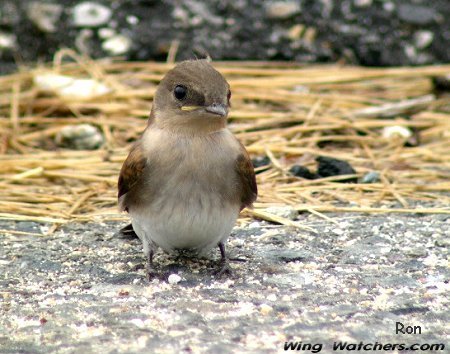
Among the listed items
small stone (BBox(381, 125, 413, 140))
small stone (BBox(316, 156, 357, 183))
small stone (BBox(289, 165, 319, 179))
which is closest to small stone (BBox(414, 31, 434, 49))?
small stone (BBox(381, 125, 413, 140))

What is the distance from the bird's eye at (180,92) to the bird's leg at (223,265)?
728 mm

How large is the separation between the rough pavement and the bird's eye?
0.80m

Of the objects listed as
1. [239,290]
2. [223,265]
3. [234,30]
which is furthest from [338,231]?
[234,30]

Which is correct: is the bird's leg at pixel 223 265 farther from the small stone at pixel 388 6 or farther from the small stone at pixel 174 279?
the small stone at pixel 388 6

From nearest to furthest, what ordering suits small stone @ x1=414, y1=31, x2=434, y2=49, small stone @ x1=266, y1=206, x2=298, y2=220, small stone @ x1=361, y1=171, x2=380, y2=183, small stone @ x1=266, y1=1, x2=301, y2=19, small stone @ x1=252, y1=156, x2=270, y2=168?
1. small stone @ x1=266, y1=206, x2=298, y2=220
2. small stone @ x1=361, y1=171, x2=380, y2=183
3. small stone @ x1=252, y1=156, x2=270, y2=168
4. small stone @ x1=266, y1=1, x2=301, y2=19
5. small stone @ x1=414, y1=31, x2=434, y2=49

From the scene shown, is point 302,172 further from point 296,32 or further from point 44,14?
point 44,14

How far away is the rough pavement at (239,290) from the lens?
3.24 meters

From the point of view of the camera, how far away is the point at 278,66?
7.32m

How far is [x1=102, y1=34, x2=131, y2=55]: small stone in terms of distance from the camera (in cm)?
725

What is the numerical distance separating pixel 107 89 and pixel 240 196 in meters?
2.87

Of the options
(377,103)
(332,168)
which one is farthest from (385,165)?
(377,103)

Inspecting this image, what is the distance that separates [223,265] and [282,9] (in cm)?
390

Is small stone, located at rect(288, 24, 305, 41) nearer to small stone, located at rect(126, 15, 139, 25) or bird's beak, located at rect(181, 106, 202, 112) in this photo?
small stone, located at rect(126, 15, 139, 25)

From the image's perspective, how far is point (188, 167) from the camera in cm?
375
